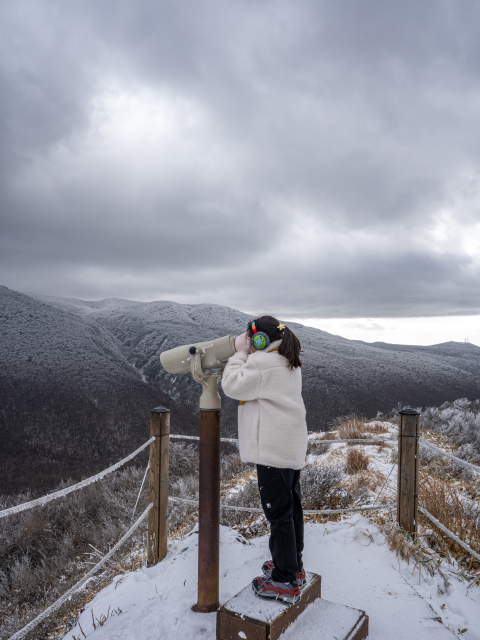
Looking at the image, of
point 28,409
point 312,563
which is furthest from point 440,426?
point 28,409

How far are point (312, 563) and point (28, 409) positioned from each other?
46.6 ft

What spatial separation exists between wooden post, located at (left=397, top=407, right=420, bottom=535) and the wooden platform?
4.53 ft

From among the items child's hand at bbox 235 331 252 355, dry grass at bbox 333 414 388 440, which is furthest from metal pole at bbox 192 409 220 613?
dry grass at bbox 333 414 388 440

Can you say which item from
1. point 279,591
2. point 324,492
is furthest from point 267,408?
point 324,492

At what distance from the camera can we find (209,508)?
2.69 meters

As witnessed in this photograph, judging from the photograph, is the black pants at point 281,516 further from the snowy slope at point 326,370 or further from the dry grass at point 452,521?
the snowy slope at point 326,370

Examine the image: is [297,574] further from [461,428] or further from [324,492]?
[461,428]

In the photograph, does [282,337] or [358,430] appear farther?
[358,430]

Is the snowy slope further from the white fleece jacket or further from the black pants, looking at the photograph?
the white fleece jacket

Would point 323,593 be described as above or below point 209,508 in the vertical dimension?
below

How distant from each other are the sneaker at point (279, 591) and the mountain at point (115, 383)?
10035 millimetres

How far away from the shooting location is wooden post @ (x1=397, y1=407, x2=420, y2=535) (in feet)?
12.0

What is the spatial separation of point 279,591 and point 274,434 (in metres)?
1.01

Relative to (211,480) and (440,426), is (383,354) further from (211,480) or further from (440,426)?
(211,480)
